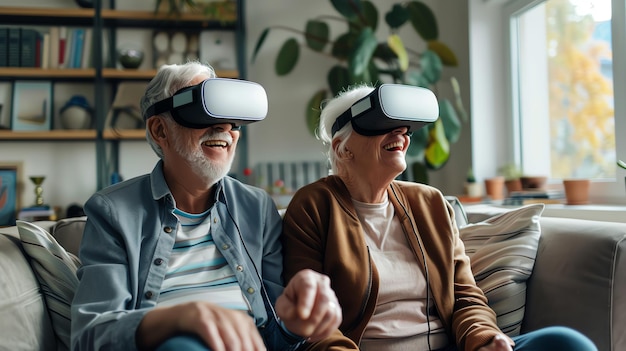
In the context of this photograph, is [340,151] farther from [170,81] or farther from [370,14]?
[370,14]

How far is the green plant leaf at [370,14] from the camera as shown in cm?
346

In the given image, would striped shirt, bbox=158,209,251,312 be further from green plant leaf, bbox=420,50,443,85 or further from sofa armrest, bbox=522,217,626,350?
green plant leaf, bbox=420,50,443,85

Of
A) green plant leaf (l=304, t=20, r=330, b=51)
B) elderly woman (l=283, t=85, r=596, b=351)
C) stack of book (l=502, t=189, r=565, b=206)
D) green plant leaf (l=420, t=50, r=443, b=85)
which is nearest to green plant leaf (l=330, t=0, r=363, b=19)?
green plant leaf (l=304, t=20, r=330, b=51)

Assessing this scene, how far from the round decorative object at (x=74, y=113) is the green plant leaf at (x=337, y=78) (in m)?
1.50

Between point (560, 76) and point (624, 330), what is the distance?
6.54 ft

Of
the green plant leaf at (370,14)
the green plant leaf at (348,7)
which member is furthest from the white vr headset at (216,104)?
the green plant leaf at (370,14)

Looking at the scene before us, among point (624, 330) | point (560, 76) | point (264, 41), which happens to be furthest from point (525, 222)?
point (264, 41)

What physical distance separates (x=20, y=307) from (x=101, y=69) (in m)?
2.51

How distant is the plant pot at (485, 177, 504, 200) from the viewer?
10.3 feet

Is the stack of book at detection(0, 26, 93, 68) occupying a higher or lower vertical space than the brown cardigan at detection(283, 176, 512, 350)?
higher

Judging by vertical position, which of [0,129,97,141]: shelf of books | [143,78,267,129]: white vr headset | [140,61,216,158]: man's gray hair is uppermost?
[0,129,97,141]: shelf of books

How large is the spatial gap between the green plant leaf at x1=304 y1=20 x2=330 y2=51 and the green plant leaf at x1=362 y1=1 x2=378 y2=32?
27cm

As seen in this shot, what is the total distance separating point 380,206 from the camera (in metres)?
1.51

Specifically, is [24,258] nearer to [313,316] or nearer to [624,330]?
[313,316]
